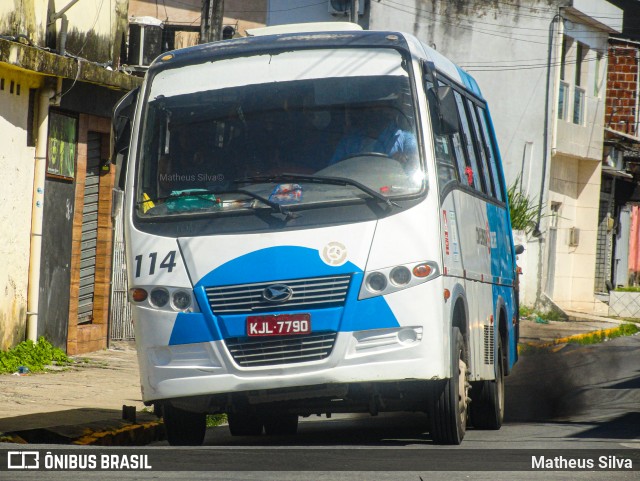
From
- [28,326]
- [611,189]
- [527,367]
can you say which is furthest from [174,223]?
[611,189]

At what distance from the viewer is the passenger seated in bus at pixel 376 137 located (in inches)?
340

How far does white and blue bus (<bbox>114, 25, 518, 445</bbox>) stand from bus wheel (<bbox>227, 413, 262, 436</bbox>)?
56.2 inches

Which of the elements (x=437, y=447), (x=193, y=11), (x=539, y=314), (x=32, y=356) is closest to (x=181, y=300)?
(x=437, y=447)

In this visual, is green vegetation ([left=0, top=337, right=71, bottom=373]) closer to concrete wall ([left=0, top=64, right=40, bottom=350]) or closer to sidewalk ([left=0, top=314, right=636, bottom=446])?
concrete wall ([left=0, top=64, right=40, bottom=350])

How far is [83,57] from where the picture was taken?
1669cm

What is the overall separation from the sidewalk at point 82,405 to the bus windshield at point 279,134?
76.3 inches

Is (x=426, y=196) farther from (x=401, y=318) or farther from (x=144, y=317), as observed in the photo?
(x=144, y=317)

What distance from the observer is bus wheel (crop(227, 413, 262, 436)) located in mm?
10734

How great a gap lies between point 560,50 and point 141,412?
20.2 metres

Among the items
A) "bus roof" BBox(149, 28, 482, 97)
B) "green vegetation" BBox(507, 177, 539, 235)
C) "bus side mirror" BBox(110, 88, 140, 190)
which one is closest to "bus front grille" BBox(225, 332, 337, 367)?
"bus side mirror" BBox(110, 88, 140, 190)

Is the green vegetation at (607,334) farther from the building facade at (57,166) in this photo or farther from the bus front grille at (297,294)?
the bus front grille at (297,294)

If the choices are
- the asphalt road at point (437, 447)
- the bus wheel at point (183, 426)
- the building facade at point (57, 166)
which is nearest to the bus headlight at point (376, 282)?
the asphalt road at point (437, 447)

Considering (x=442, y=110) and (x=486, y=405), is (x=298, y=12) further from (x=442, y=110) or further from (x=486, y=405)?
(x=442, y=110)

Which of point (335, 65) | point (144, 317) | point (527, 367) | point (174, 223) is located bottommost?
point (527, 367)
